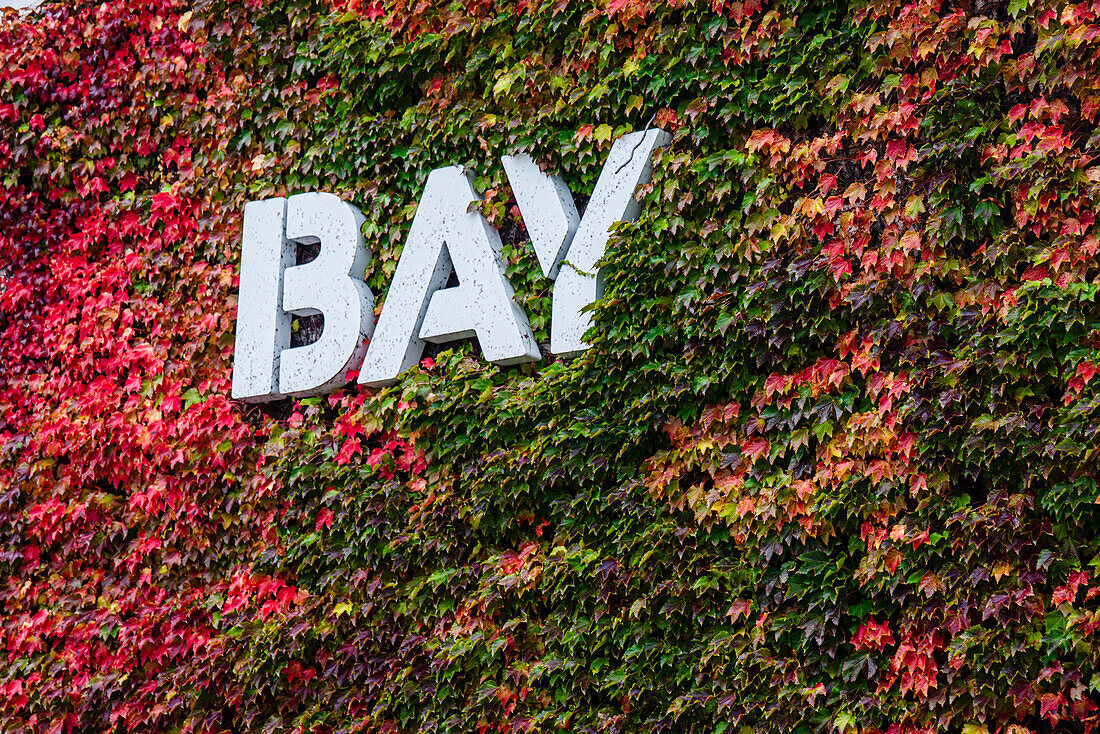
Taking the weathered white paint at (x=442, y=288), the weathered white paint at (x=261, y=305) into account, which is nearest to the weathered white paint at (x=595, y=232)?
the weathered white paint at (x=442, y=288)

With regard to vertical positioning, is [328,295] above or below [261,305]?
below

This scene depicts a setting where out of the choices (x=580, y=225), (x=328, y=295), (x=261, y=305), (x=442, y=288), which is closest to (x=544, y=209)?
(x=580, y=225)

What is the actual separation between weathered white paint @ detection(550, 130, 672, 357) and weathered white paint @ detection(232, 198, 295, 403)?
151cm

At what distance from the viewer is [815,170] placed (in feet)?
12.4

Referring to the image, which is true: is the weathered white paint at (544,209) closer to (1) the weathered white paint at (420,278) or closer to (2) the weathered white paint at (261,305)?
(1) the weathered white paint at (420,278)

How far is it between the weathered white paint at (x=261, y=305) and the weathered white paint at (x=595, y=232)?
151 centimetres

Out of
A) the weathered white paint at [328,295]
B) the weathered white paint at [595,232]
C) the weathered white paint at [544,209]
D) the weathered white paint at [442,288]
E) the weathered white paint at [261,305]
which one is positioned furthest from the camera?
the weathered white paint at [261,305]

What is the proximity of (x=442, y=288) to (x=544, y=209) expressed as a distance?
2.13 ft

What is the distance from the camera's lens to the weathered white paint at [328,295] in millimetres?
4648

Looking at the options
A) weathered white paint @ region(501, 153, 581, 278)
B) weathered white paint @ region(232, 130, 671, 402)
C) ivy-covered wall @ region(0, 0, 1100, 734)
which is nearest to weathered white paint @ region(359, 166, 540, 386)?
weathered white paint @ region(232, 130, 671, 402)

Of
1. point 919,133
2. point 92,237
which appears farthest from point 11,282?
point 919,133

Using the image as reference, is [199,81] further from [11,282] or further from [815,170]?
[815,170]

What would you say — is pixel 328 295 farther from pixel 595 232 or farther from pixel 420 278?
pixel 595 232

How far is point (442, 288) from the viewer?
4.59m
